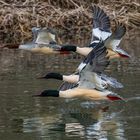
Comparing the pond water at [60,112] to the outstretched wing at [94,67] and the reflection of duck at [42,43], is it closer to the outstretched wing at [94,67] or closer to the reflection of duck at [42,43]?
the outstretched wing at [94,67]

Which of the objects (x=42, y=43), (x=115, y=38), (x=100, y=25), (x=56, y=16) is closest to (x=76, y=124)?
(x=115, y=38)

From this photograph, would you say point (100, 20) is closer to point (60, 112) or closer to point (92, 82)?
point (92, 82)

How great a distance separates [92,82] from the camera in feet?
40.4

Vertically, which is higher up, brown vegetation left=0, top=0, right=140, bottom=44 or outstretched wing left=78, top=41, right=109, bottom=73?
outstretched wing left=78, top=41, right=109, bottom=73

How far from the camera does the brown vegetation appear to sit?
2494cm

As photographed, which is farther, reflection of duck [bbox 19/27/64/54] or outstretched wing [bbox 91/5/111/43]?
outstretched wing [bbox 91/5/111/43]

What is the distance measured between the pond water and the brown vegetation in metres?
8.14

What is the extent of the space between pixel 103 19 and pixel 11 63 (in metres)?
3.23

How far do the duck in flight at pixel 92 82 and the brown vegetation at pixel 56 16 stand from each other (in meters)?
11.9

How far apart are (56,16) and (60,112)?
15.1m

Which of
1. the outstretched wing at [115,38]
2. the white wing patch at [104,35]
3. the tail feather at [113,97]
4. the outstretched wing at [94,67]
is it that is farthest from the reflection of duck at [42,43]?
the tail feather at [113,97]

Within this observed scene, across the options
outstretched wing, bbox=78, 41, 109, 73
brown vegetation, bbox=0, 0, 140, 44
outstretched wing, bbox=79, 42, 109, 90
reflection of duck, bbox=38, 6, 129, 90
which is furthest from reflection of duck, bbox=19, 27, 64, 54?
brown vegetation, bbox=0, 0, 140, 44

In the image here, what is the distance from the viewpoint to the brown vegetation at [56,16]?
2494 centimetres

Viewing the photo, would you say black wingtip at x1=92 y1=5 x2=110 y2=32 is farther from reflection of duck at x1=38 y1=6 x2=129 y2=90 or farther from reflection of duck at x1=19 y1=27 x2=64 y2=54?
reflection of duck at x1=19 y1=27 x2=64 y2=54
